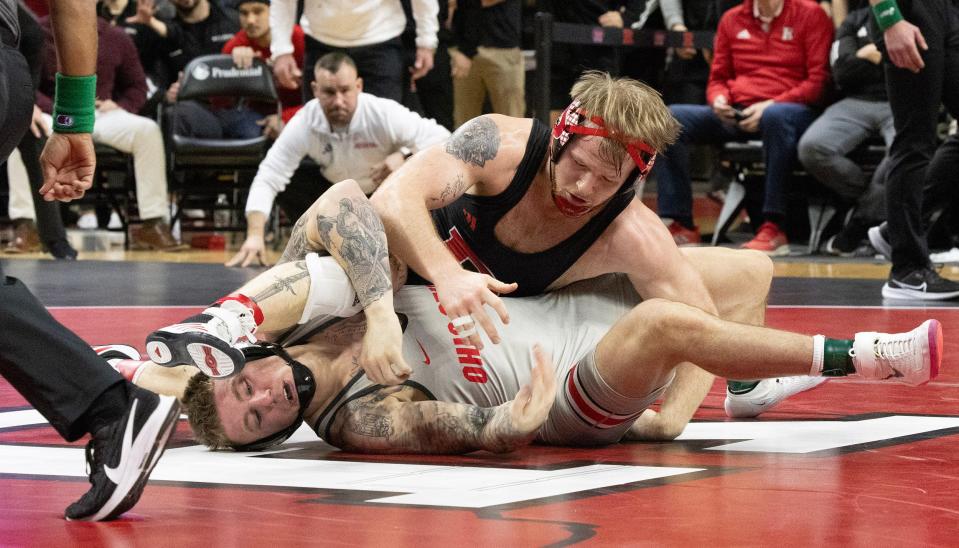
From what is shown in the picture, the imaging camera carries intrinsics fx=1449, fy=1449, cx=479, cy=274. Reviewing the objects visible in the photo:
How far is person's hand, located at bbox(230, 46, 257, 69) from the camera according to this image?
30.2ft

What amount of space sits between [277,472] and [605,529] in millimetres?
791

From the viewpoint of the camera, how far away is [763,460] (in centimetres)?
285

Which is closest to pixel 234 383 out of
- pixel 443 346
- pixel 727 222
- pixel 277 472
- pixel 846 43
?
pixel 277 472

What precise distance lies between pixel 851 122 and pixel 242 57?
3.80 m

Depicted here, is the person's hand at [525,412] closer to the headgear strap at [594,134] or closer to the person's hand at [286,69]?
the headgear strap at [594,134]

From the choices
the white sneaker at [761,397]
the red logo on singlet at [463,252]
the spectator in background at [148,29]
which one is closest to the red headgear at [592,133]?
the red logo on singlet at [463,252]

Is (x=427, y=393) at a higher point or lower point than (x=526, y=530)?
lower

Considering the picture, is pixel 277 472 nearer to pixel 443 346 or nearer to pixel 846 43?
pixel 443 346

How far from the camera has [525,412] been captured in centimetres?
277

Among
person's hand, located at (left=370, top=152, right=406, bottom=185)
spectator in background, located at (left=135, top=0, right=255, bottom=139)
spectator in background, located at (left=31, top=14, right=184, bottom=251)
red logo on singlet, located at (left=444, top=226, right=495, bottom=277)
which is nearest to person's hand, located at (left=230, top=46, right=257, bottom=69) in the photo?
spectator in background, located at (left=135, top=0, right=255, bottom=139)

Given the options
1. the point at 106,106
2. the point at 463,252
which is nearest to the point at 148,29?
the point at 106,106

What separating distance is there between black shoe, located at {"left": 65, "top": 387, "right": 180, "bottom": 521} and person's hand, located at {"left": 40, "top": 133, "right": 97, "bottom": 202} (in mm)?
468

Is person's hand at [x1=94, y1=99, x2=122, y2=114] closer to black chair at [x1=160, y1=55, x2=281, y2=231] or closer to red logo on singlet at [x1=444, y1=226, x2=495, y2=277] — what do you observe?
black chair at [x1=160, y1=55, x2=281, y2=231]

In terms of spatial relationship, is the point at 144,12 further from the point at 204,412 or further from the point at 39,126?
the point at 204,412
